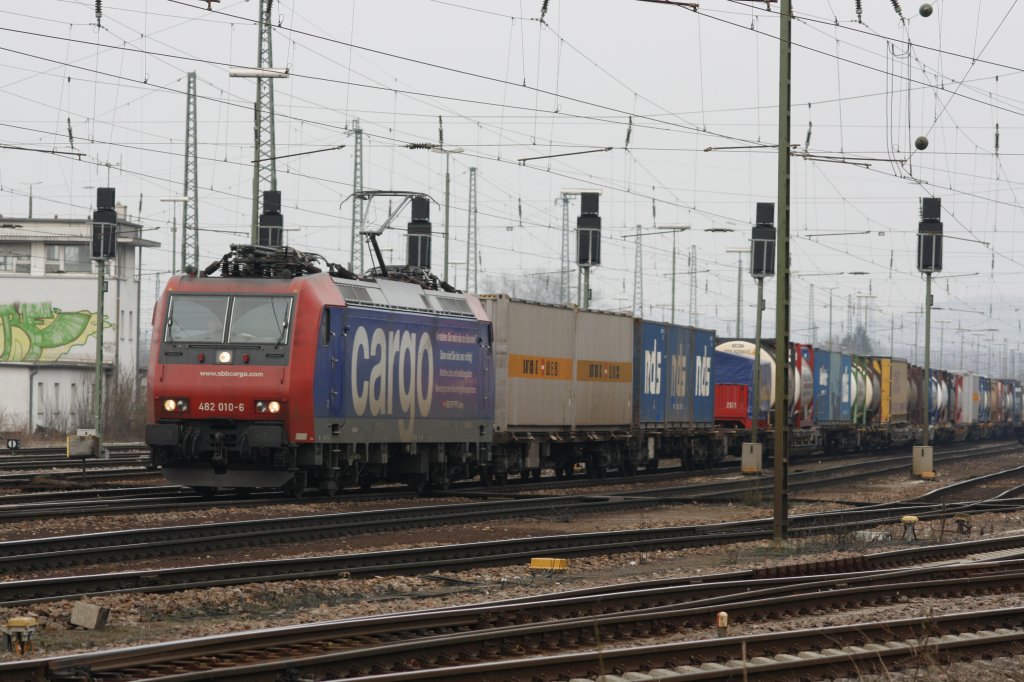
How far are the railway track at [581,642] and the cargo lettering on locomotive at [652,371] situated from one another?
75.2 ft

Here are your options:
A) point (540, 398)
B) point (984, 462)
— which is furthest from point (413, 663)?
point (984, 462)

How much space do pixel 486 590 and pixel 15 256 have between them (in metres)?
60.3

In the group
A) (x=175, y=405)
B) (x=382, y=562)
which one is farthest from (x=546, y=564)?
(x=175, y=405)

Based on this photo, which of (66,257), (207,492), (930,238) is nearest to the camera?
(207,492)

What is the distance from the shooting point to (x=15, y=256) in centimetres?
6962

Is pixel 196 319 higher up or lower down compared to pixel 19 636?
higher up

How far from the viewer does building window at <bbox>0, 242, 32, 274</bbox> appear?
6962 centimetres

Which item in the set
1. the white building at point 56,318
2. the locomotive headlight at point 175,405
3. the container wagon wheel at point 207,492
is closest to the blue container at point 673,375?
the container wagon wheel at point 207,492

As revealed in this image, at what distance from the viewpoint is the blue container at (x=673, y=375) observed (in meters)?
37.6

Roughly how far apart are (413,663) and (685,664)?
2.00 meters

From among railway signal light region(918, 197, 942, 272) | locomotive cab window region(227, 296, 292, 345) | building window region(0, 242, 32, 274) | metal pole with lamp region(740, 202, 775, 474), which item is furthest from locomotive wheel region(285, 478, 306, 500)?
building window region(0, 242, 32, 274)

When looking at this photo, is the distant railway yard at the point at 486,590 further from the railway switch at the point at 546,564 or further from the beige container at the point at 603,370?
the beige container at the point at 603,370

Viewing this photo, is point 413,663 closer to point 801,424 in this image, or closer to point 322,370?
point 322,370

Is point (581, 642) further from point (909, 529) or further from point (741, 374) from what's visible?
point (741, 374)
